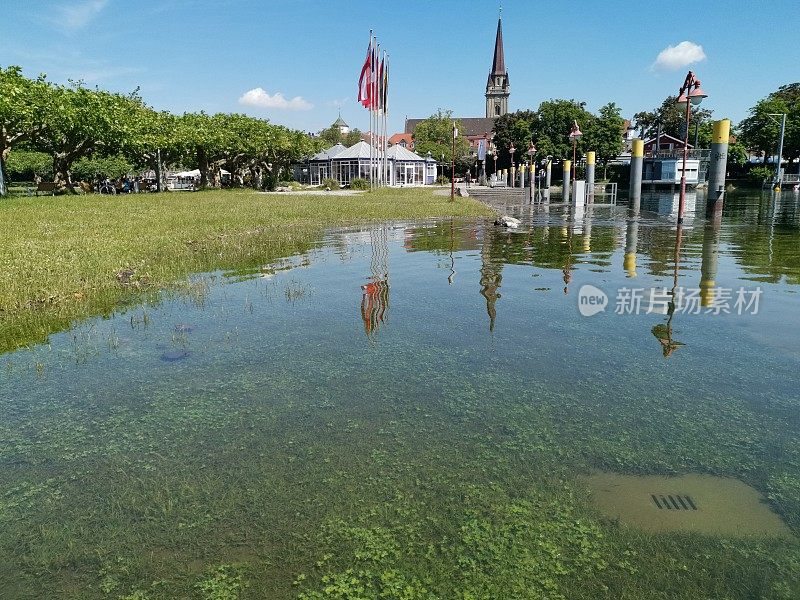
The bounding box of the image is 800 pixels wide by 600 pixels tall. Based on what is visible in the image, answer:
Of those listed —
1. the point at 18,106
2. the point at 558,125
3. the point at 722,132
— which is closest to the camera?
the point at 722,132

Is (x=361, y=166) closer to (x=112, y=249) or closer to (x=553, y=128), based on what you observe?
(x=553, y=128)

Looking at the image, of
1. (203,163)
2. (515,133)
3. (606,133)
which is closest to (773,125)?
(606,133)

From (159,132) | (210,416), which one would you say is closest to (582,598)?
(210,416)

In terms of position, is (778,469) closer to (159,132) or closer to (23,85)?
(23,85)

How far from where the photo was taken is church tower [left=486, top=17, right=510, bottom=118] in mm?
122812

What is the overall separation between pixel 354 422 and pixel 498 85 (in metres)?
133

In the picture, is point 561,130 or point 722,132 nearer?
point 722,132

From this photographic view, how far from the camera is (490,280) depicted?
1051 centimetres

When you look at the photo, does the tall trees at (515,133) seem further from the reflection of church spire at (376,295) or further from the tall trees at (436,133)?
the reflection of church spire at (376,295)

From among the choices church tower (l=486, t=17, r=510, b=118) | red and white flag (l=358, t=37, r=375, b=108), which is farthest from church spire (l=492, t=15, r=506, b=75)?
red and white flag (l=358, t=37, r=375, b=108)

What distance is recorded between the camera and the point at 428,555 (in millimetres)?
3143

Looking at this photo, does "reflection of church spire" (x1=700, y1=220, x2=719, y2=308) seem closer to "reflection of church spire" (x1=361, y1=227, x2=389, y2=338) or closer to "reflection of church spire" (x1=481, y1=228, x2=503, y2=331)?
"reflection of church spire" (x1=481, y1=228, x2=503, y2=331)

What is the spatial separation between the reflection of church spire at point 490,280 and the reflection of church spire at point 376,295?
1.49 m

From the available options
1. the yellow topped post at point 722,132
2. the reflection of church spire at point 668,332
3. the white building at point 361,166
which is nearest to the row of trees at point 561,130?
the white building at point 361,166
